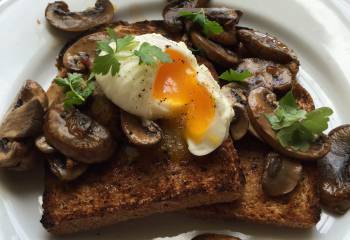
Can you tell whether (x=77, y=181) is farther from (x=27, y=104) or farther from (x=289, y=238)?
(x=289, y=238)

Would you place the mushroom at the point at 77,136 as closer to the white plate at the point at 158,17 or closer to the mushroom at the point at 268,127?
the white plate at the point at 158,17

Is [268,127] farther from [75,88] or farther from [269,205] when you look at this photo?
[75,88]

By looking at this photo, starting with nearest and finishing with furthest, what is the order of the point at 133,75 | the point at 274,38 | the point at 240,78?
the point at 133,75 → the point at 240,78 → the point at 274,38

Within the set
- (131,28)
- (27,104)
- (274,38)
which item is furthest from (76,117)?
(274,38)

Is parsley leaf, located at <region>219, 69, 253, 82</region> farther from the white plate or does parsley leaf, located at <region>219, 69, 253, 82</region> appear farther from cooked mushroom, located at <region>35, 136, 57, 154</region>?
cooked mushroom, located at <region>35, 136, 57, 154</region>

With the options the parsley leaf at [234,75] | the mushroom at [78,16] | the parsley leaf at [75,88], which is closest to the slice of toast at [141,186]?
the parsley leaf at [75,88]

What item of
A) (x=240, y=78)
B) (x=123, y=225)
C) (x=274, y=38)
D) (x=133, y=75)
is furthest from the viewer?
(x=274, y=38)
